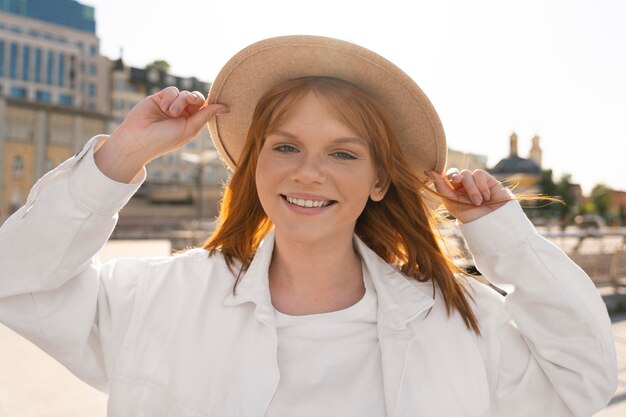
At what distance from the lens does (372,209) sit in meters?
2.38

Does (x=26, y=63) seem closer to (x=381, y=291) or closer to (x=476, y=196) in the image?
(x=381, y=291)

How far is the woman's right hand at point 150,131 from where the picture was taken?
5.89 ft

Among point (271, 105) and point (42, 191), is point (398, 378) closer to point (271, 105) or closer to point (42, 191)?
point (271, 105)

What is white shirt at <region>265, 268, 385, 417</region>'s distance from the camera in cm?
174

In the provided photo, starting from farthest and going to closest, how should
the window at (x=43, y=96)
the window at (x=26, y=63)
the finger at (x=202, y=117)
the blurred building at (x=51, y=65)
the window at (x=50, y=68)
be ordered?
the window at (x=50, y=68) < the window at (x=43, y=96) < the window at (x=26, y=63) < the blurred building at (x=51, y=65) < the finger at (x=202, y=117)

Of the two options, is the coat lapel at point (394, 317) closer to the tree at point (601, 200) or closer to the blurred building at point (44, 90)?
the blurred building at point (44, 90)

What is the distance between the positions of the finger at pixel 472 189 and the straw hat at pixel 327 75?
0.25 metres

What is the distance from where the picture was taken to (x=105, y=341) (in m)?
1.79

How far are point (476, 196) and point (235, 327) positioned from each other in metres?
0.91

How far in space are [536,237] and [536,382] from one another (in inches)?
18.6

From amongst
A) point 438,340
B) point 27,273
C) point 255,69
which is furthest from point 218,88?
point 438,340

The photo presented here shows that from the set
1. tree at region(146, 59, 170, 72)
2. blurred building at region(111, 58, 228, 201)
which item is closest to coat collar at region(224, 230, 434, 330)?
blurred building at region(111, 58, 228, 201)

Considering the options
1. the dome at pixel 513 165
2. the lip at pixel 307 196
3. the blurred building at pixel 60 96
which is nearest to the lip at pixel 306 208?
the lip at pixel 307 196

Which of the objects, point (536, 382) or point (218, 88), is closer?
point (536, 382)
